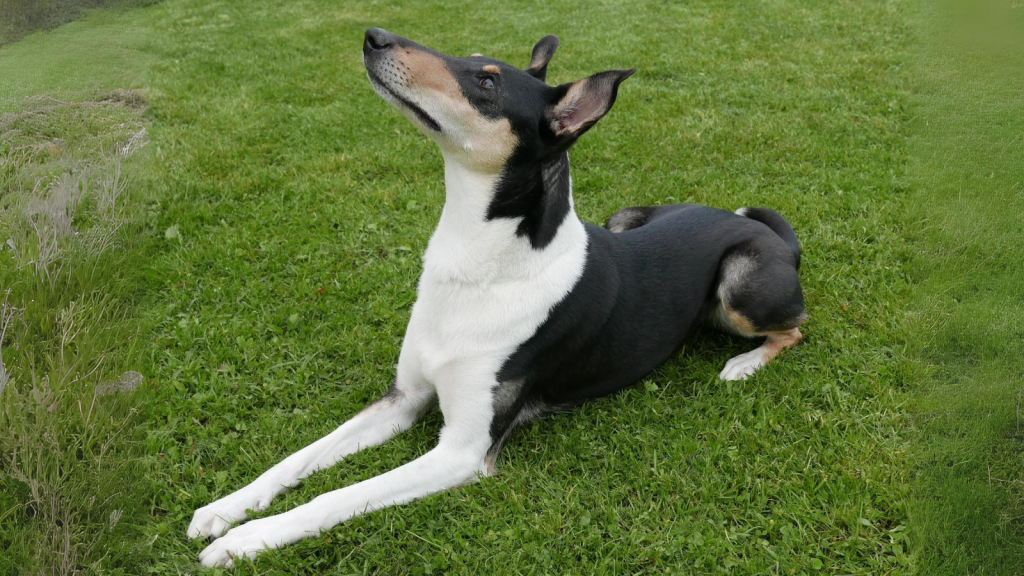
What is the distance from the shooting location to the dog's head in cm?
306

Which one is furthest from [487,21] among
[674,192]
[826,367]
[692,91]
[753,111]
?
[826,367]

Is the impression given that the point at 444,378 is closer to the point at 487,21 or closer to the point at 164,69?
the point at 164,69

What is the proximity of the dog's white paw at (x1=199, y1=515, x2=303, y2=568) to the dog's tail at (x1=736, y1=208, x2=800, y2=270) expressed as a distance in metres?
3.16

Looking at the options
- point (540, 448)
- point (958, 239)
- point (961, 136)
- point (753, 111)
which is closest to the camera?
point (961, 136)

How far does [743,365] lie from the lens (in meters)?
4.15

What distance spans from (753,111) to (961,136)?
5.97 metres

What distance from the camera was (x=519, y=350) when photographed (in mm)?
3377

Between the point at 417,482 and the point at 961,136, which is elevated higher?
the point at 961,136

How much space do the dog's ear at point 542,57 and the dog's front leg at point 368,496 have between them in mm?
1815

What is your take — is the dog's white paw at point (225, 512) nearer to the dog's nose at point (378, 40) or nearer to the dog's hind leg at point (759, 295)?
the dog's nose at point (378, 40)

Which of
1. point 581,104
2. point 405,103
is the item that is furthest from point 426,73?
point 581,104

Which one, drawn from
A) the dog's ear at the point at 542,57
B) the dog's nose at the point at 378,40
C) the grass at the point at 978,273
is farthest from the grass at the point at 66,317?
the grass at the point at 978,273

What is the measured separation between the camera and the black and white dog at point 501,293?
3.10m

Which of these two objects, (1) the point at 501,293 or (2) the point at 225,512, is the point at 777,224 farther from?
(2) the point at 225,512
